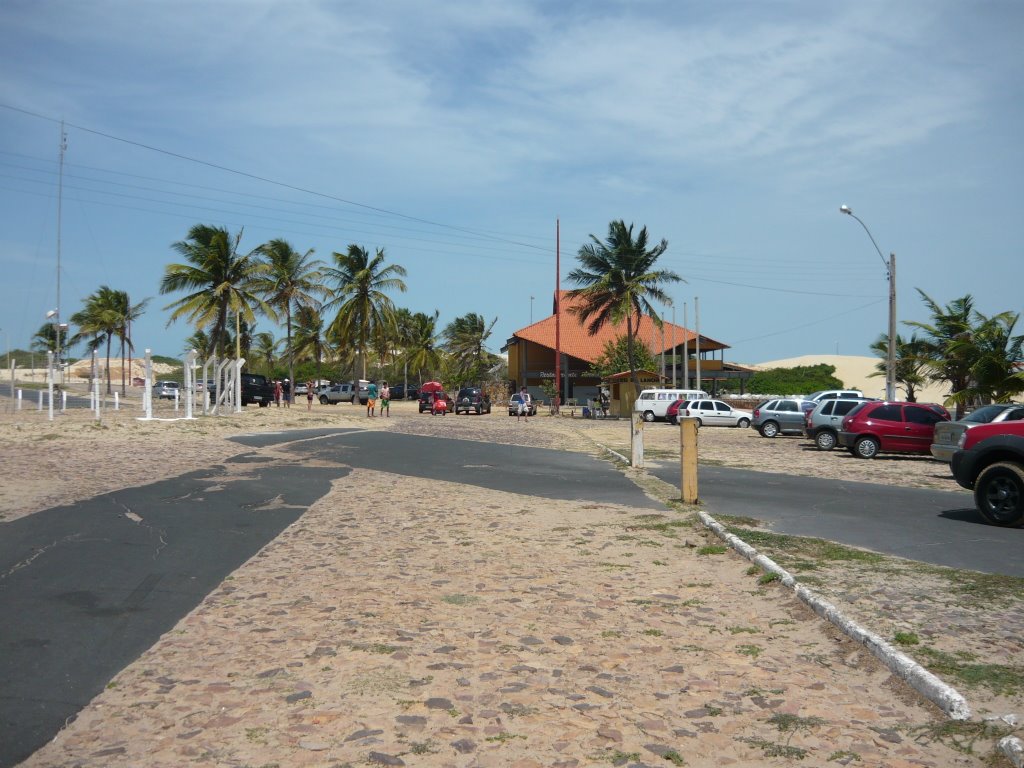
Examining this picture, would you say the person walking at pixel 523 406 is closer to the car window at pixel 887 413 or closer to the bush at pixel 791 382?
the car window at pixel 887 413

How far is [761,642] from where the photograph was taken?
6.49 meters

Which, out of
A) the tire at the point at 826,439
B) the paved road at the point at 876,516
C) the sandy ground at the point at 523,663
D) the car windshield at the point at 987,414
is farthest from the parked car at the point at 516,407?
the sandy ground at the point at 523,663

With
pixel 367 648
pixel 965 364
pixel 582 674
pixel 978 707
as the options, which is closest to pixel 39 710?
pixel 367 648

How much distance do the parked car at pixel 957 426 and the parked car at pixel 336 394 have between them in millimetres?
54120

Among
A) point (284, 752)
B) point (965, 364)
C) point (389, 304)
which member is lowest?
point (284, 752)

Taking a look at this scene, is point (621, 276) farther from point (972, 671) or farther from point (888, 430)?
point (972, 671)

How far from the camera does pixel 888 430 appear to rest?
→ 2448 centimetres

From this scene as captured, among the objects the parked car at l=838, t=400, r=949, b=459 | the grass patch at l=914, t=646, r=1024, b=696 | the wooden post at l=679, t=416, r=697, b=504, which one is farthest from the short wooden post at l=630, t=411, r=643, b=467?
the grass patch at l=914, t=646, r=1024, b=696

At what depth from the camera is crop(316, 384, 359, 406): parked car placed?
232 feet

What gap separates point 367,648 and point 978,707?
376 centimetres

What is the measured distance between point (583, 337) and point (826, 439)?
49.9 metres

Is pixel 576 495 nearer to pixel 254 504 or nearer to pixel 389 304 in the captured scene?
pixel 254 504

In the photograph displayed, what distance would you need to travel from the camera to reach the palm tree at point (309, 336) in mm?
60406

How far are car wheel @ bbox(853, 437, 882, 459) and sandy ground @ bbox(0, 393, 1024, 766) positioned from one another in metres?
15.2
